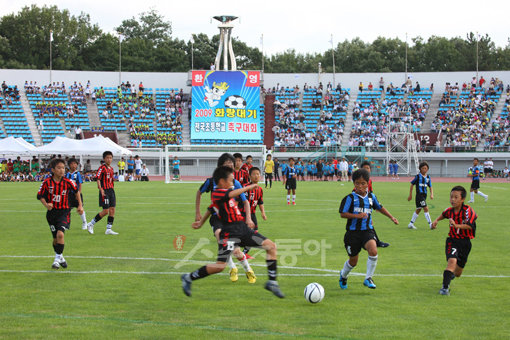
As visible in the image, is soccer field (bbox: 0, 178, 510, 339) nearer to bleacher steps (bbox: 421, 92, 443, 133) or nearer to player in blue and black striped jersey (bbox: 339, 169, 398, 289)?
player in blue and black striped jersey (bbox: 339, 169, 398, 289)

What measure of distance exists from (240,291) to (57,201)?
3965 millimetres

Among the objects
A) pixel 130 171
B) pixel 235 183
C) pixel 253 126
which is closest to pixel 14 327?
pixel 235 183

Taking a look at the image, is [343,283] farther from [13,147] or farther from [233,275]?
[13,147]

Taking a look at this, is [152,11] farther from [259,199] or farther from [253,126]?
[259,199]

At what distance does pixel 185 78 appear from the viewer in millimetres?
64688

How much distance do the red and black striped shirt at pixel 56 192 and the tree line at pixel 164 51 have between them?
76.1m

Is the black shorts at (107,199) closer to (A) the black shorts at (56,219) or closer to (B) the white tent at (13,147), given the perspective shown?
(A) the black shorts at (56,219)

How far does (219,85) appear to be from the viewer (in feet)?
180

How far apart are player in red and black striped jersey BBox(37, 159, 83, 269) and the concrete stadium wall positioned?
180 ft

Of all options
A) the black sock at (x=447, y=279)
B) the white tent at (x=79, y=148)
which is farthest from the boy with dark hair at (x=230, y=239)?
the white tent at (x=79, y=148)

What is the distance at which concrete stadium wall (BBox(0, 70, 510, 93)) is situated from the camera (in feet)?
206

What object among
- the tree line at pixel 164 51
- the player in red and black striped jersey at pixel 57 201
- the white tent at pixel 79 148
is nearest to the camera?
the player in red and black striped jersey at pixel 57 201

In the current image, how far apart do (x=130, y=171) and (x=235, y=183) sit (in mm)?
39105

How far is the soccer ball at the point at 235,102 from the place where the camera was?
5412cm
